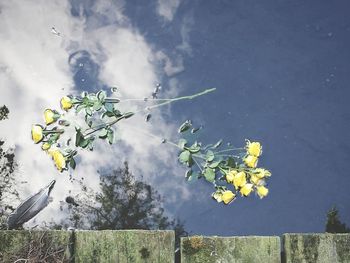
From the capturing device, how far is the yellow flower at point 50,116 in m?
2.37

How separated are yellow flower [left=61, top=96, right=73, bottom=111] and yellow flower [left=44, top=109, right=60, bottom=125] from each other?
0.06 metres

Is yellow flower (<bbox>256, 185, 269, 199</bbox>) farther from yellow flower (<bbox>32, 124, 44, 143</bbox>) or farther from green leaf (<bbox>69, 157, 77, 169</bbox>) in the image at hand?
yellow flower (<bbox>32, 124, 44, 143</bbox>)

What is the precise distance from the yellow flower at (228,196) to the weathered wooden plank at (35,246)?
2.52ft

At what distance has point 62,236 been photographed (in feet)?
5.89

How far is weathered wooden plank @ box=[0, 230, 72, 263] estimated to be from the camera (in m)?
1.75

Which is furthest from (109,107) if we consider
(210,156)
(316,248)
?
(316,248)

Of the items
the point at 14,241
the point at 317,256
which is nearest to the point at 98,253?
the point at 14,241

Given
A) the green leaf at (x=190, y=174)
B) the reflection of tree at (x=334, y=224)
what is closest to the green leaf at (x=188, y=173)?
the green leaf at (x=190, y=174)

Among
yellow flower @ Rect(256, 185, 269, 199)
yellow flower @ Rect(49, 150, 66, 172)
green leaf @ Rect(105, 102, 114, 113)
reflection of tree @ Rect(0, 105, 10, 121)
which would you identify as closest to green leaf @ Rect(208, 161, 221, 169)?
yellow flower @ Rect(256, 185, 269, 199)

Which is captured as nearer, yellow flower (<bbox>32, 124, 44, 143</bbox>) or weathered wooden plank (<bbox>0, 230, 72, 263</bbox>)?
weathered wooden plank (<bbox>0, 230, 72, 263</bbox>)

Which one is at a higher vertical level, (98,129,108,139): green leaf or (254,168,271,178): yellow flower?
(98,129,108,139): green leaf

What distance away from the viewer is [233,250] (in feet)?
5.84

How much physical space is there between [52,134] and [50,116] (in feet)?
0.31

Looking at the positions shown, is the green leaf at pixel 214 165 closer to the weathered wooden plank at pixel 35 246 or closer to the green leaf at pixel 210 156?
the green leaf at pixel 210 156
